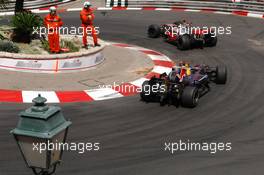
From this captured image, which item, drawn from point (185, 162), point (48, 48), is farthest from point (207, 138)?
point (48, 48)

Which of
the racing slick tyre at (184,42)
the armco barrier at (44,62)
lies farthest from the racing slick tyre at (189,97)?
the racing slick tyre at (184,42)

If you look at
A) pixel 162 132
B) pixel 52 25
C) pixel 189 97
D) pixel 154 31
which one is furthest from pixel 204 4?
pixel 162 132

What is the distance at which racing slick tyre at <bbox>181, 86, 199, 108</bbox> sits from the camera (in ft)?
34.0

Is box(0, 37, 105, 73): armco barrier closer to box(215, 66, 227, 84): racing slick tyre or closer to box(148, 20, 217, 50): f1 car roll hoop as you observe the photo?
box(215, 66, 227, 84): racing slick tyre

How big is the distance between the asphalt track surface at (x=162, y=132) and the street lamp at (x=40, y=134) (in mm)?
3371

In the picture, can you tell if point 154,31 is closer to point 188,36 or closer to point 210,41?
point 188,36

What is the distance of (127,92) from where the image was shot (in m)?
11.8

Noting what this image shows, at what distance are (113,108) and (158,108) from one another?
108 cm

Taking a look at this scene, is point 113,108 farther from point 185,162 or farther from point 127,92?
point 185,162

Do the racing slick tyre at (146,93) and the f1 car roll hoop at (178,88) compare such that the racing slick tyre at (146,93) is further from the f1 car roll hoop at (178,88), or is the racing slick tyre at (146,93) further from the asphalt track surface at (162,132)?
the asphalt track surface at (162,132)

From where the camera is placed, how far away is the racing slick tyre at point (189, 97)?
10367 mm

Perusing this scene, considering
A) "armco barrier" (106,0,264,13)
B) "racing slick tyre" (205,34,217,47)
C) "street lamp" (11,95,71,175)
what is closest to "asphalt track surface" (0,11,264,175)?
"racing slick tyre" (205,34,217,47)

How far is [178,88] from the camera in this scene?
1062 cm

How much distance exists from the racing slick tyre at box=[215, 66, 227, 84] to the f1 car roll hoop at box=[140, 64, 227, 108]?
676mm
